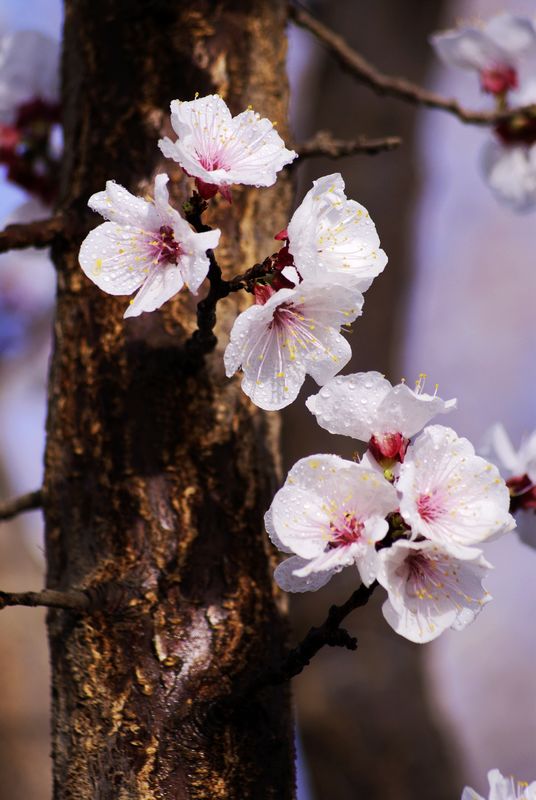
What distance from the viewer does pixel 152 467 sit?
3.80 ft

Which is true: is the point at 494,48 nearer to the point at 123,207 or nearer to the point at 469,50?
the point at 469,50

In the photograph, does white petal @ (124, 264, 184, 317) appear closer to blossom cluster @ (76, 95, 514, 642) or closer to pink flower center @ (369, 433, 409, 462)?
blossom cluster @ (76, 95, 514, 642)

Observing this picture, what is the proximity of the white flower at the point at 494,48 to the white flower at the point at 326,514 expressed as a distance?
110cm

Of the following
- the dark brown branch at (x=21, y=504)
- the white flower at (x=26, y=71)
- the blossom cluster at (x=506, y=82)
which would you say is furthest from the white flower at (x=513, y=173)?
the dark brown branch at (x=21, y=504)

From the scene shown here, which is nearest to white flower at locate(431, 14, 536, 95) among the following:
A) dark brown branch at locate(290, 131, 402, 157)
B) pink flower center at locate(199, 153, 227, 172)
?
dark brown branch at locate(290, 131, 402, 157)

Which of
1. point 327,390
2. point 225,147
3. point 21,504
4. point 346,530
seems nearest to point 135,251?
point 225,147

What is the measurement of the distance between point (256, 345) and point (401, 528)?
0.24m

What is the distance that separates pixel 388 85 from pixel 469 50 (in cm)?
19

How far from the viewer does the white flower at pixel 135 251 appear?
936 millimetres

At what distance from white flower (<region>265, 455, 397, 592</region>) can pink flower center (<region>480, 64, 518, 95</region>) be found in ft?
3.79

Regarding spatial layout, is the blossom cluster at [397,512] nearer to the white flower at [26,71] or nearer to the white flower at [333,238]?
the white flower at [333,238]

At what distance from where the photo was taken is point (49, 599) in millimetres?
1024

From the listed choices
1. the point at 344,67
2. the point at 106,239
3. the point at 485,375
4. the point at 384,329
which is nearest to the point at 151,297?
the point at 106,239

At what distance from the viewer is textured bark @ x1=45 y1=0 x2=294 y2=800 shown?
1.05 metres
